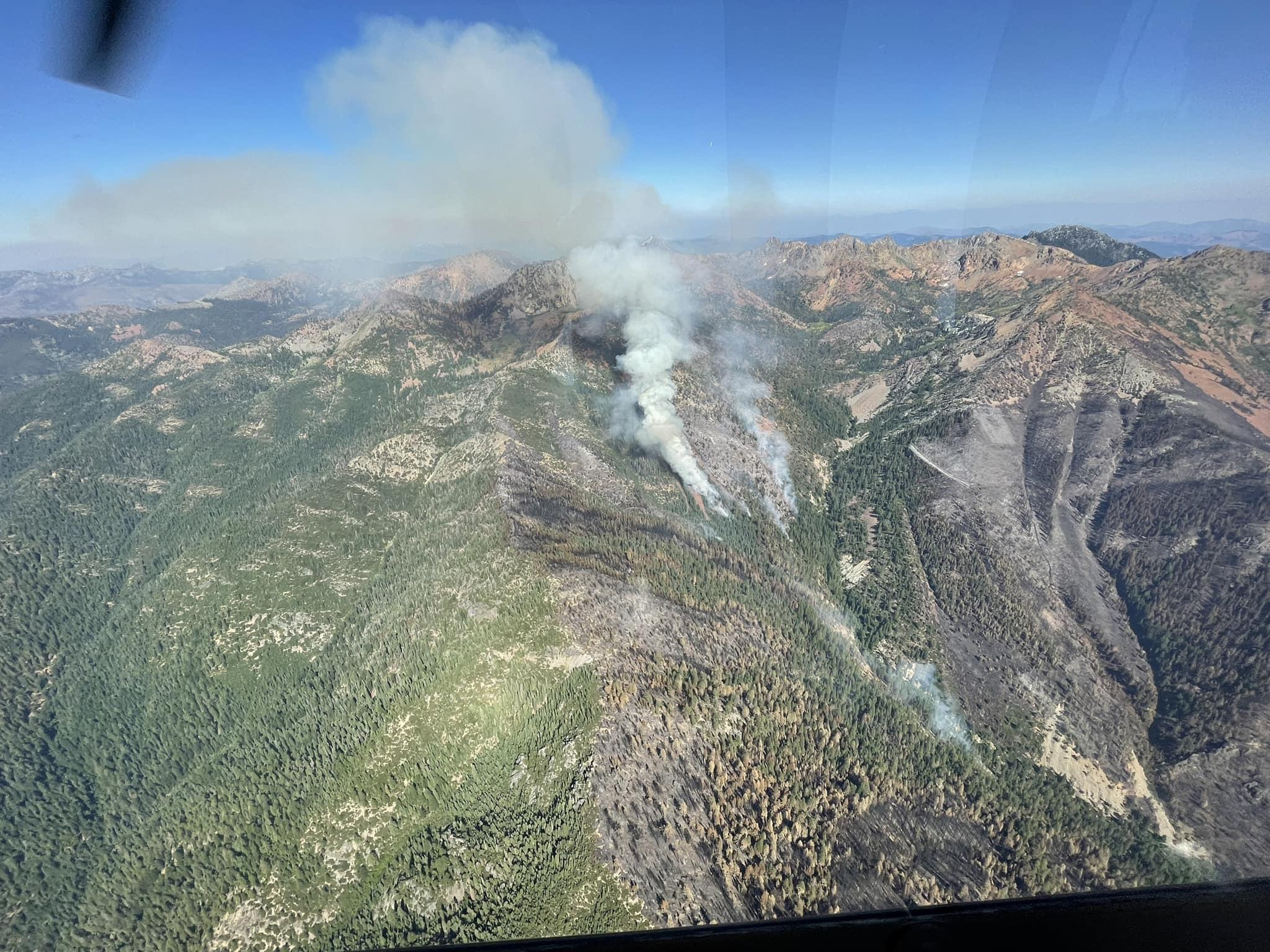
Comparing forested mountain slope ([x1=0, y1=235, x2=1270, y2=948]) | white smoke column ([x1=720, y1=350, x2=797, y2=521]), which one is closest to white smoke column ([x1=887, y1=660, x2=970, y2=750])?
forested mountain slope ([x1=0, y1=235, x2=1270, y2=948])

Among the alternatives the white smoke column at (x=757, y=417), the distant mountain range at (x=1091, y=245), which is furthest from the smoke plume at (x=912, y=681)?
the distant mountain range at (x=1091, y=245)

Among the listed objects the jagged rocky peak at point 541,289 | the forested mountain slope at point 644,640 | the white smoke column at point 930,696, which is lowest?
the white smoke column at point 930,696

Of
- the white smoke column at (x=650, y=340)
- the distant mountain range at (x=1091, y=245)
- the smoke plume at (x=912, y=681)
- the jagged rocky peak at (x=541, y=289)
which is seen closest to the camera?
the smoke plume at (x=912, y=681)

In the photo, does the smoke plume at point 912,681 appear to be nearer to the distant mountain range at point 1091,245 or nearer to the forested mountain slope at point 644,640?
the forested mountain slope at point 644,640

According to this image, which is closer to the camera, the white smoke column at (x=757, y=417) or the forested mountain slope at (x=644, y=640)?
the forested mountain slope at (x=644, y=640)

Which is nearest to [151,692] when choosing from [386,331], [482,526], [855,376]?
[482,526]

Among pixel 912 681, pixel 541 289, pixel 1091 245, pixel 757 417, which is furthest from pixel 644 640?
pixel 1091 245

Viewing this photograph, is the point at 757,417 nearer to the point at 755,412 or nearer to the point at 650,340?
the point at 755,412
